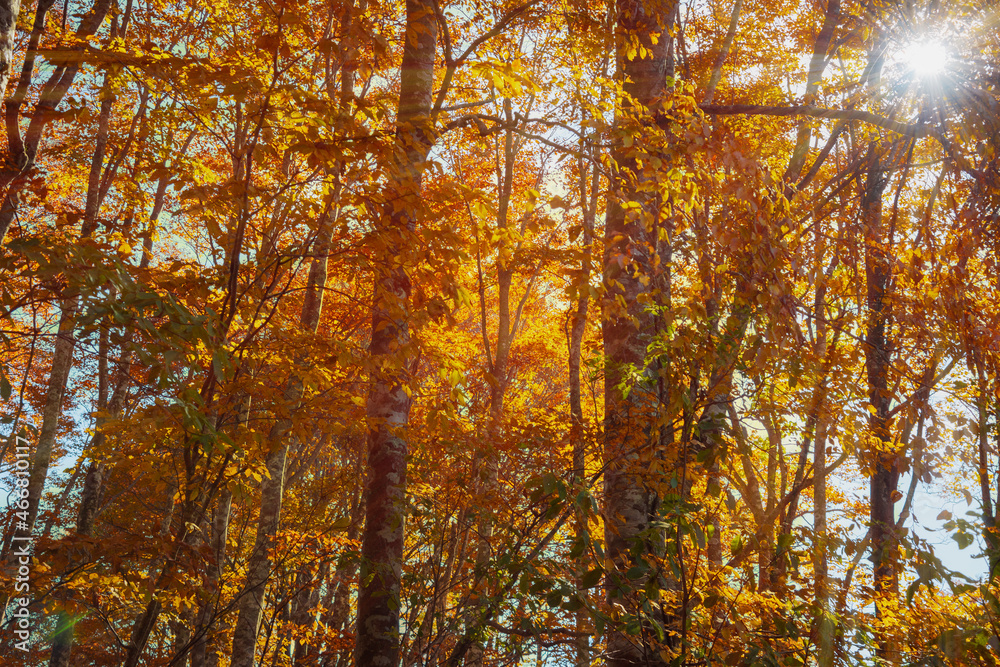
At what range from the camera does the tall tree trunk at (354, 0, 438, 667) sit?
315 cm

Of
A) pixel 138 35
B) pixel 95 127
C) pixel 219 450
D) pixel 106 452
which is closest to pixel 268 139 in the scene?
pixel 219 450

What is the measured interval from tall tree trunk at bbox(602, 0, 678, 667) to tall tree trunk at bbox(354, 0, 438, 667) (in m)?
1.21

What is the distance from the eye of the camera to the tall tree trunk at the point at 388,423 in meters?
3.15

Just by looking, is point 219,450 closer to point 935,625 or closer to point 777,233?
point 777,233

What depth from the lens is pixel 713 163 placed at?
3152mm

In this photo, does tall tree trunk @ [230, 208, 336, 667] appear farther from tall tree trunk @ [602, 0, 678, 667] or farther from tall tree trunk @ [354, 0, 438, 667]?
tall tree trunk @ [602, 0, 678, 667]

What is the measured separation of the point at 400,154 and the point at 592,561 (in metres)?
2.38

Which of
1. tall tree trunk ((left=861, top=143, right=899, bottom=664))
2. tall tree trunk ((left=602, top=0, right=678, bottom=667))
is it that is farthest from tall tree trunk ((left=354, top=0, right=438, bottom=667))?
tall tree trunk ((left=861, top=143, right=899, bottom=664))

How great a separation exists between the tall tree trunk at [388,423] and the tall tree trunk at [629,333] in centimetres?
121

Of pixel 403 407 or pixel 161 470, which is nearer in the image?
pixel 161 470

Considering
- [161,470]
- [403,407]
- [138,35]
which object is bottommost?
[161,470]

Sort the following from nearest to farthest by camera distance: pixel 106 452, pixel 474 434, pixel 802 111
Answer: pixel 802 111
pixel 106 452
pixel 474 434

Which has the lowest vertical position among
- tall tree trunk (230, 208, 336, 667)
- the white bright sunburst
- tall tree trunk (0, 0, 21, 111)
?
tall tree trunk (230, 208, 336, 667)

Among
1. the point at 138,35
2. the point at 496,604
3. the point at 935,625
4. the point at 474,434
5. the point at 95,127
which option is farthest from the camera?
the point at 138,35
